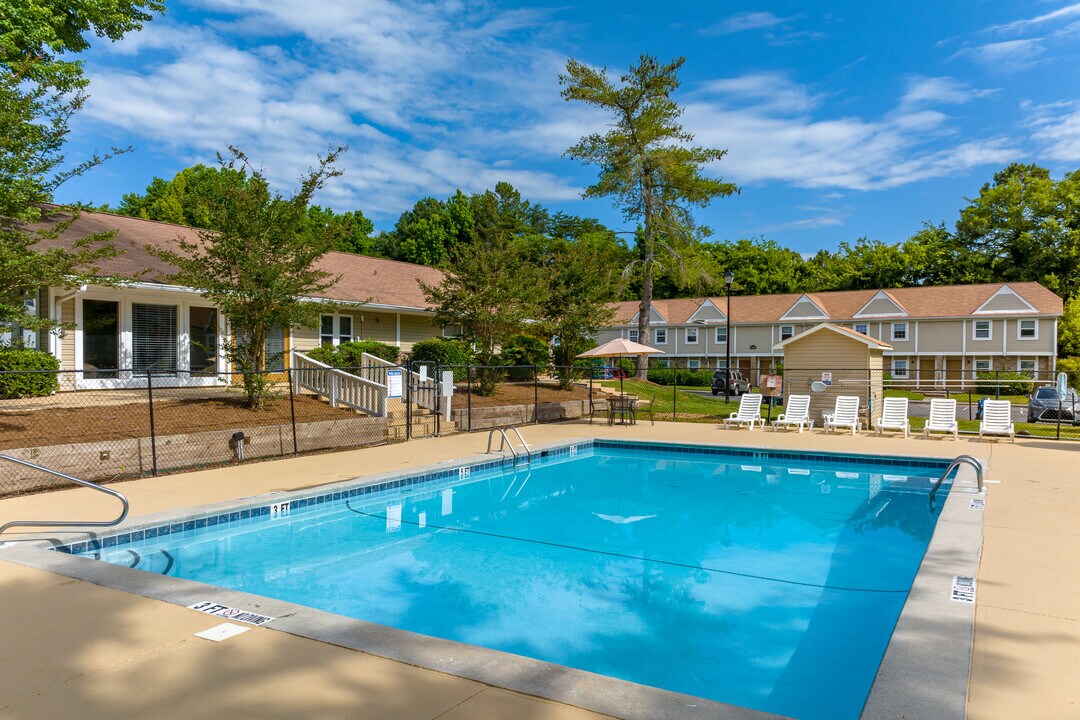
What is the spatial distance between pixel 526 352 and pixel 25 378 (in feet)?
53.2

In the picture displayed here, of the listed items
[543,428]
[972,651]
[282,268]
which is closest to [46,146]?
[282,268]

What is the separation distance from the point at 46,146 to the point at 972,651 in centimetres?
1345

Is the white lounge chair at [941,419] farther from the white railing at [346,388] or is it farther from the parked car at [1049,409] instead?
the white railing at [346,388]

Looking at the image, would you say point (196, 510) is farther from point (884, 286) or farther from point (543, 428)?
point (884, 286)

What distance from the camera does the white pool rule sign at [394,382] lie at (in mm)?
14055

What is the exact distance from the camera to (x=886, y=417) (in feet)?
54.0

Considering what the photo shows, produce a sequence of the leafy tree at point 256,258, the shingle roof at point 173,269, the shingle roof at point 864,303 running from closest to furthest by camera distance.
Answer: the leafy tree at point 256,258 < the shingle roof at point 173,269 < the shingle roof at point 864,303

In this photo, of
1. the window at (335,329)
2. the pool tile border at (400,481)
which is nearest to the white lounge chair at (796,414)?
the pool tile border at (400,481)

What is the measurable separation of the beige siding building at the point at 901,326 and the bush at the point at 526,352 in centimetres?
1057

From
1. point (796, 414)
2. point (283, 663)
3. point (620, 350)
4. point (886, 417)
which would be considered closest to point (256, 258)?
point (283, 663)

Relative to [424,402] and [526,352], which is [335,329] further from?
[526,352]

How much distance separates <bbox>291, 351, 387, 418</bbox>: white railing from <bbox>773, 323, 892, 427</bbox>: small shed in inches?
456

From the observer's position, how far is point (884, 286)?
57.3 m

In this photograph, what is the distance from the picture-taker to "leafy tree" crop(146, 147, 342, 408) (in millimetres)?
12180
